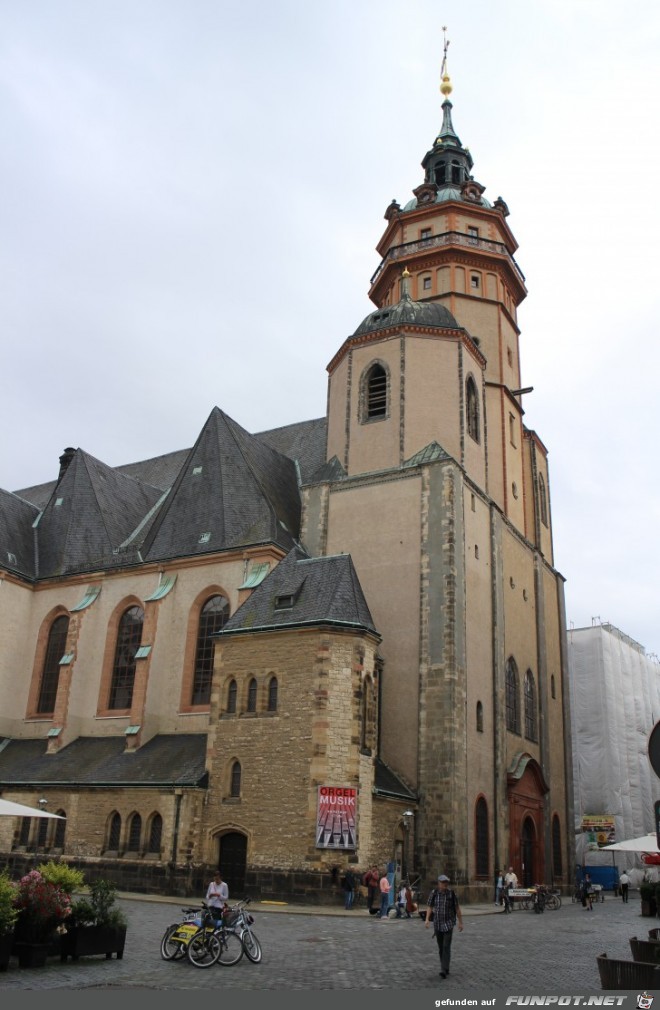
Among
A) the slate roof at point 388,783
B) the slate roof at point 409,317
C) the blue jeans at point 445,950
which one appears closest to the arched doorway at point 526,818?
the slate roof at point 388,783

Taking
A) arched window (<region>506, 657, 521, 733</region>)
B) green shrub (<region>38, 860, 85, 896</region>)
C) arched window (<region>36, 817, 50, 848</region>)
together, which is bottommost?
green shrub (<region>38, 860, 85, 896</region>)

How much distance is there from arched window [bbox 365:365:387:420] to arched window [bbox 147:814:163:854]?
51.7ft

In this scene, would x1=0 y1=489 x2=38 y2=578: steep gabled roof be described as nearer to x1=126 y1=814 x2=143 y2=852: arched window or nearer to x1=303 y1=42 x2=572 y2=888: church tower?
x1=303 y1=42 x2=572 y2=888: church tower

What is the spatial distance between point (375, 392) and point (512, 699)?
1233 centimetres

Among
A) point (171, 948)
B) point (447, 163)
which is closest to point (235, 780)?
point (171, 948)

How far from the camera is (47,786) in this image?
92.5 feet

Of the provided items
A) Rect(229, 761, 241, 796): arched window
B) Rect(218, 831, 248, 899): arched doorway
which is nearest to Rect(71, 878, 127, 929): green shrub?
Rect(218, 831, 248, 899): arched doorway

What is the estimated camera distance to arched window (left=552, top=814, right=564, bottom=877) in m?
34.2

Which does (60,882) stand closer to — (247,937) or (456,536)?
(247,937)

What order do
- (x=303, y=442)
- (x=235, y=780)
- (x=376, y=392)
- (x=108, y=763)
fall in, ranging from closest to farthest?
(x=235, y=780)
(x=108, y=763)
(x=376, y=392)
(x=303, y=442)

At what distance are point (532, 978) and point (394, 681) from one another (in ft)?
53.7

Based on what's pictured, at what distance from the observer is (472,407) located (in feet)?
113

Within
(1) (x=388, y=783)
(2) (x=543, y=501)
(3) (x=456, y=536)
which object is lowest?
(1) (x=388, y=783)

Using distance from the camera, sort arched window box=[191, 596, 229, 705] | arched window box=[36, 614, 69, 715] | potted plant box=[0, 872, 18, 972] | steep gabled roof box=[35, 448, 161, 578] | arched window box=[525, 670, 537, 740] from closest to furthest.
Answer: potted plant box=[0, 872, 18, 972] < arched window box=[191, 596, 229, 705] < arched window box=[36, 614, 69, 715] < arched window box=[525, 670, 537, 740] < steep gabled roof box=[35, 448, 161, 578]
